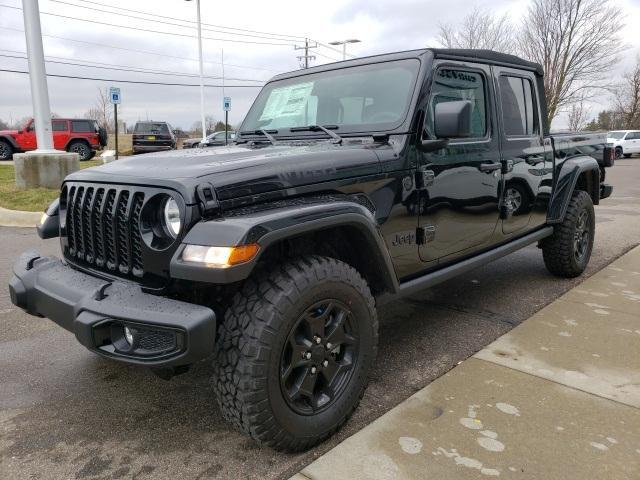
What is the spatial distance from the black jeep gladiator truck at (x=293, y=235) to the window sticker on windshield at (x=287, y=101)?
13 millimetres

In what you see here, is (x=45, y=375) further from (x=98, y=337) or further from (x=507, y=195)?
(x=507, y=195)

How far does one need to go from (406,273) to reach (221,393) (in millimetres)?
1308

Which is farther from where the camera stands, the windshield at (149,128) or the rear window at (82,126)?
the windshield at (149,128)

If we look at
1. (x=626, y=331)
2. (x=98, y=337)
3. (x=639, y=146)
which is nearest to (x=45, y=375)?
(x=98, y=337)

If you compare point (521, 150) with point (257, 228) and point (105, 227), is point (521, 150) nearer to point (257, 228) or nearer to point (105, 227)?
point (257, 228)

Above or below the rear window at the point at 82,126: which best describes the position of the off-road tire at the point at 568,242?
below

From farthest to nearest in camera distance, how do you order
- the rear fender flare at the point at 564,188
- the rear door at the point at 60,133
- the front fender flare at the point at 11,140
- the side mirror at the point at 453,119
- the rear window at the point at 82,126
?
the front fender flare at the point at 11,140, the rear window at the point at 82,126, the rear door at the point at 60,133, the rear fender flare at the point at 564,188, the side mirror at the point at 453,119

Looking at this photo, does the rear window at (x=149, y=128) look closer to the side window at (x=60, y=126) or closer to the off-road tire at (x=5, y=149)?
the side window at (x=60, y=126)

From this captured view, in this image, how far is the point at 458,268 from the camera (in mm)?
3289

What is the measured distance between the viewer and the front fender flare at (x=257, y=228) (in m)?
1.88

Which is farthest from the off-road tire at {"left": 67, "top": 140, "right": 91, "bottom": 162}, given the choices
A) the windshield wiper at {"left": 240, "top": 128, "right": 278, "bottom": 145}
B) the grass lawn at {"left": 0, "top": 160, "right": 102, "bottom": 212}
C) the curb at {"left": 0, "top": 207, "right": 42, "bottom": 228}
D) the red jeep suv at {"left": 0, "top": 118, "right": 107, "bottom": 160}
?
the windshield wiper at {"left": 240, "top": 128, "right": 278, "bottom": 145}

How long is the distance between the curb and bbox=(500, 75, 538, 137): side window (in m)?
7.07

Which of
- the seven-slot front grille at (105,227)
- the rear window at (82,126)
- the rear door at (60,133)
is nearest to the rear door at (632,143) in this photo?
the rear window at (82,126)

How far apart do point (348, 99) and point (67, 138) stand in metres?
19.1
